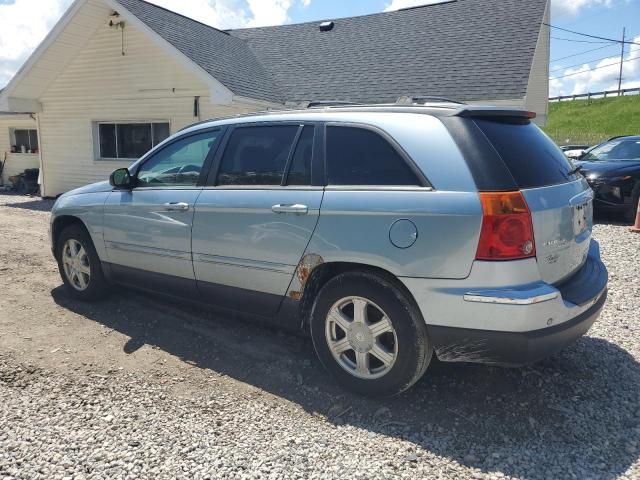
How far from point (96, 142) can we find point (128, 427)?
1239 centimetres

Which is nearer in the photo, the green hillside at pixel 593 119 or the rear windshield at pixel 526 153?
the rear windshield at pixel 526 153

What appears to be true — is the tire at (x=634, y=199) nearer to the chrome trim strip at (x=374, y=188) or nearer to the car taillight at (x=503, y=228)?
the car taillight at (x=503, y=228)

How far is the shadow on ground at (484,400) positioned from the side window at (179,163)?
4.25 ft

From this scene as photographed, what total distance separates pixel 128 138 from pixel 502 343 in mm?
12603

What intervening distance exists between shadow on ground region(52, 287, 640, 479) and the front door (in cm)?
53

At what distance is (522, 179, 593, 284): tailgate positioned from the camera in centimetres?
274

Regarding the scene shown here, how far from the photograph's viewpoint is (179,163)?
4.25 m

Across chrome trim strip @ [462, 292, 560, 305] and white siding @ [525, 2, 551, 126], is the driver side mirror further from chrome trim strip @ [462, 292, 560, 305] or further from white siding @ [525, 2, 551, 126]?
white siding @ [525, 2, 551, 126]

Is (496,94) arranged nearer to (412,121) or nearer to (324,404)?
(412,121)

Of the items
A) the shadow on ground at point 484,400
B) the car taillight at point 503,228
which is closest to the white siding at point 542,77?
the shadow on ground at point 484,400

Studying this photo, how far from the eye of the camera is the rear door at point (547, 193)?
277 centimetres

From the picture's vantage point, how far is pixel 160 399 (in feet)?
10.7

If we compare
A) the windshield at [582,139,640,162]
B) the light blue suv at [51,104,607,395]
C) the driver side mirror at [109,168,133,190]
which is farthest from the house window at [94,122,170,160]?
the windshield at [582,139,640,162]

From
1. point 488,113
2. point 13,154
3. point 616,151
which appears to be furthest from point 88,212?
point 13,154
